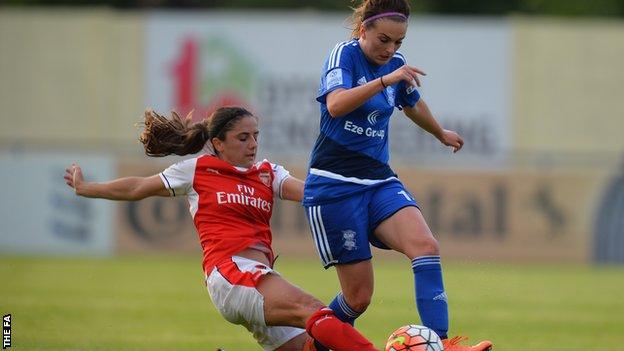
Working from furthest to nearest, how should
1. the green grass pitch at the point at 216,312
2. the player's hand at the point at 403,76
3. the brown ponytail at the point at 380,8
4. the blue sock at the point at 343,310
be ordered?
1. the green grass pitch at the point at 216,312
2. the blue sock at the point at 343,310
3. the brown ponytail at the point at 380,8
4. the player's hand at the point at 403,76

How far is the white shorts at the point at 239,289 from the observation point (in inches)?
256

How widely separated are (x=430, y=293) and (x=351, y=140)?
0.95 metres

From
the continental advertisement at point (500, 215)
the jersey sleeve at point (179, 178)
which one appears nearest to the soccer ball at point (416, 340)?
the jersey sleeve at point (179, 178)

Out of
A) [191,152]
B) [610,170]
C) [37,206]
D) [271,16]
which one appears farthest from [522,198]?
[191,152]

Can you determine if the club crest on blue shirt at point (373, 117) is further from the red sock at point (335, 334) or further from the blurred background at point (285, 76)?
the blurred background at point (285, 76)

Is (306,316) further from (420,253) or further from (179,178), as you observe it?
(179,178)

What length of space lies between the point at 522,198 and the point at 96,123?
13.0 metres

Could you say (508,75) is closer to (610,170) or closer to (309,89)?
(309,89)

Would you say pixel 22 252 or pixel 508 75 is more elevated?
pixel 508 75

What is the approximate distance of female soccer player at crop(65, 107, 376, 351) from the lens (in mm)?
6457

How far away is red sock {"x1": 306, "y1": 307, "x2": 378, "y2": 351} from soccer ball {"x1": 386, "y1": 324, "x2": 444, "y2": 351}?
0.55 ft

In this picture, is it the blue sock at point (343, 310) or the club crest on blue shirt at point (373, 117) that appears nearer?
the club crest on blue shirt at point (373, 117)

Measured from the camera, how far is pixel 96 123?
99.1ft

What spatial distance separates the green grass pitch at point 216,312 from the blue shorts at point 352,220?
2.00 metres
